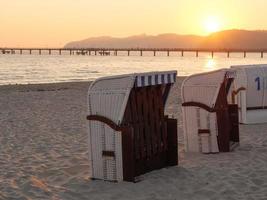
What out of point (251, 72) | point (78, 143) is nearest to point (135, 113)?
point (78, 143)

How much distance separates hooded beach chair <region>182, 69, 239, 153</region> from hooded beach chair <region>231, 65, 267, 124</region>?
10.8ft

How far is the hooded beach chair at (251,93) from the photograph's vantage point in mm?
11641

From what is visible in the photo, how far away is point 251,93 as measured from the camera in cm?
1184

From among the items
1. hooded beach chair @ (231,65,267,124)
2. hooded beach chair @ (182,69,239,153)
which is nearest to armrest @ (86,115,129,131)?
hooded beach chair @ (182,69,239,153)

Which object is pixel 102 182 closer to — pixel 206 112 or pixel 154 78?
pixel 154 78

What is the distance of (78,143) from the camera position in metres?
9.59

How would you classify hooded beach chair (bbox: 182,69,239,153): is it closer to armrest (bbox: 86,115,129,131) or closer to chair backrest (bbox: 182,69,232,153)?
chair backrest (bbox: 182,69,232,153)

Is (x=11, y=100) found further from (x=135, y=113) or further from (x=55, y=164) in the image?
(x=135, y=113)

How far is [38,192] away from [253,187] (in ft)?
8.88

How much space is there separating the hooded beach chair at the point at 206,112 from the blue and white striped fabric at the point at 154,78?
1.16 metres

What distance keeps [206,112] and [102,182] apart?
8.24 feet

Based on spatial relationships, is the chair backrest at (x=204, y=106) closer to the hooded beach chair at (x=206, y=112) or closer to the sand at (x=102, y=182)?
the hooded beach chair at (x=206, y=112)

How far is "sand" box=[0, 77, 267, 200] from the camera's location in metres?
6.00

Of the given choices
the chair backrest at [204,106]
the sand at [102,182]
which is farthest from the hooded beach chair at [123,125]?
the chair backrest at [204,106]
